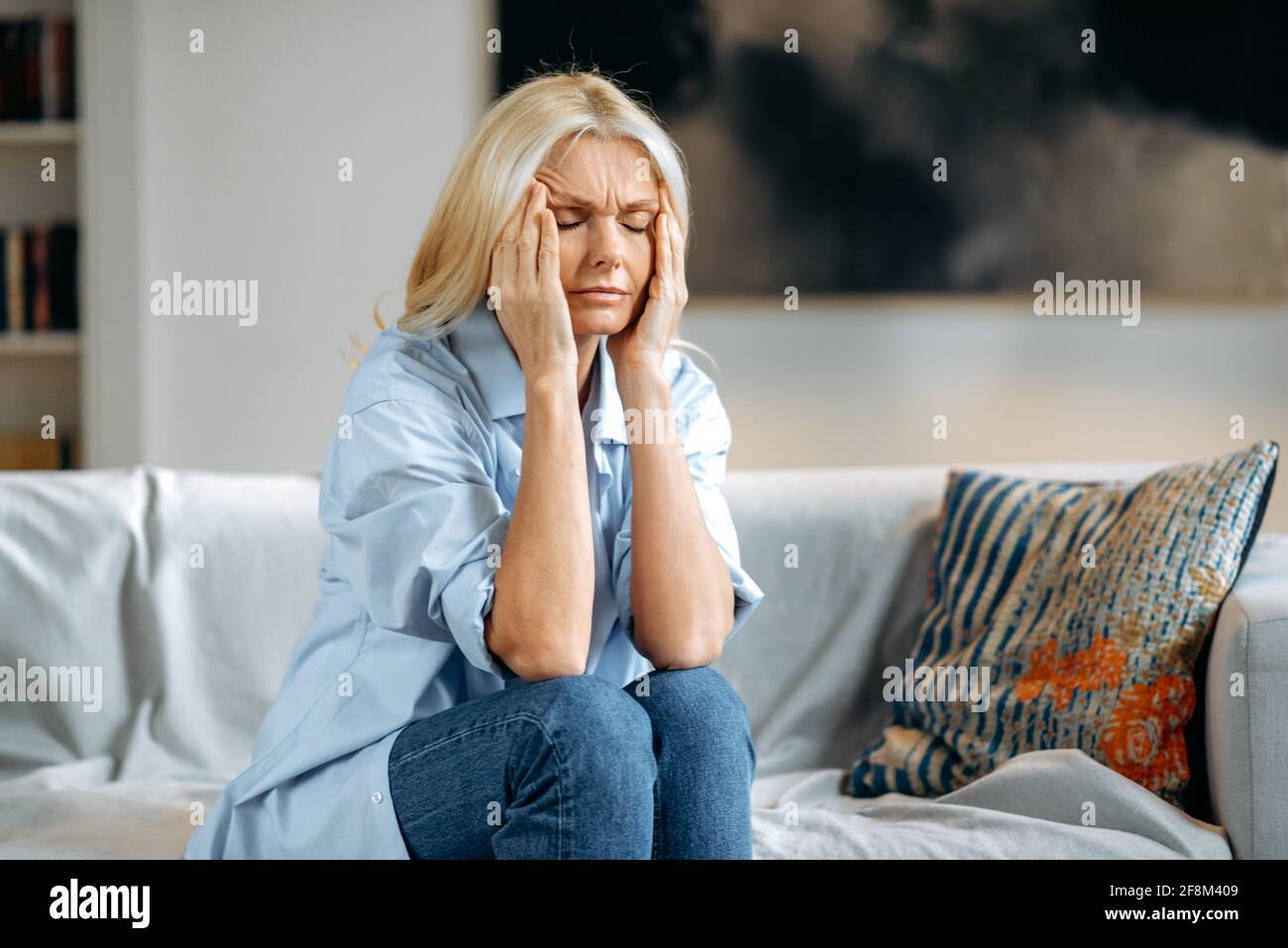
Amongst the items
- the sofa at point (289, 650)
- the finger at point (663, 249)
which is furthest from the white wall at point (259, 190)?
the finger at point (663, 249)

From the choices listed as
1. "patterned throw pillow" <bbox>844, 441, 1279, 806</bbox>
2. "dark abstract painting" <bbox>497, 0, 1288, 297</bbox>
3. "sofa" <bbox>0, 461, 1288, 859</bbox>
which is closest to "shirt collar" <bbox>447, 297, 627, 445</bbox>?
"sofa" <bbox>0, 461, 1288, 859</bbox>

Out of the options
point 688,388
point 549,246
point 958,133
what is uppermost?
point 958,133

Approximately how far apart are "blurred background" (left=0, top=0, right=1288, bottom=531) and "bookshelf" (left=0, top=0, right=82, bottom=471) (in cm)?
5

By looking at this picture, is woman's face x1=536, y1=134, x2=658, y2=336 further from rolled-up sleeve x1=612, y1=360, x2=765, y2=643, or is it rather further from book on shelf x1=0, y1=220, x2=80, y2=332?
book on shelf x1=0, y1=220, x2=80, y2=332

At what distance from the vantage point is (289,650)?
72.5 inches

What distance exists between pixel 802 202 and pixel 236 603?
4.58 feet

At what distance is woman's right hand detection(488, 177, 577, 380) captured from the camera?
1.30 m

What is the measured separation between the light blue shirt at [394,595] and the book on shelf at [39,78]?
1857mm

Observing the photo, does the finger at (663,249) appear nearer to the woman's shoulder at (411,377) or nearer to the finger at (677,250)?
the finger at (677,250)

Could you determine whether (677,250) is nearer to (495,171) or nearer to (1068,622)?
(495,171)

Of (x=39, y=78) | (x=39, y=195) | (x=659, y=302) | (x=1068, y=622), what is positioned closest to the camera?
(x=659, y=302)

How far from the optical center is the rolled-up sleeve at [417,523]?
1.17 m

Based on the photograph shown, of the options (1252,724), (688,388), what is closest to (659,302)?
(688,388)
